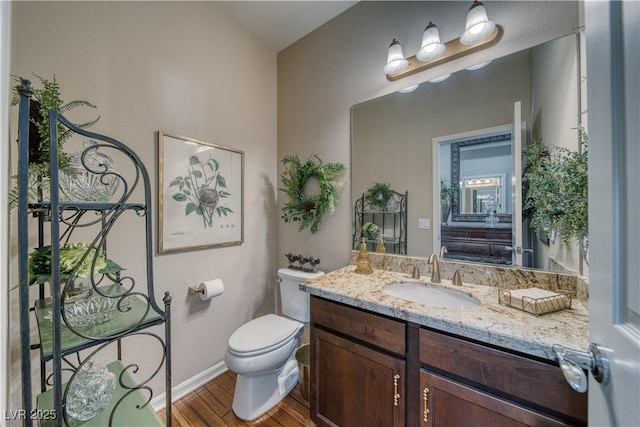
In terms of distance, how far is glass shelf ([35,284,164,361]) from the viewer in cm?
72

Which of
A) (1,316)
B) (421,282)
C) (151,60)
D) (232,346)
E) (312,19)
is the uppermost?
(312,19)

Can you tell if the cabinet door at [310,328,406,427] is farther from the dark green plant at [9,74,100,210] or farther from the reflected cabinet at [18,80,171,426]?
the dark green plant at [9,74,100,210]

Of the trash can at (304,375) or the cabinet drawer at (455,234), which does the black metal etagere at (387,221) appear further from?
the trash can at (304,375)

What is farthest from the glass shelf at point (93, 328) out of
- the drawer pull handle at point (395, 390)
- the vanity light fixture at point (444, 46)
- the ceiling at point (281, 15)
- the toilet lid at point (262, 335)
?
the ceiling at point (281, 15)

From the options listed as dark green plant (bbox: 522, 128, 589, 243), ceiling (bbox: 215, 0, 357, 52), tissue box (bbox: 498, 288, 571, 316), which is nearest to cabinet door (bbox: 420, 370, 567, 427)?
tissue box (bbox: 498, 288, 571, 316)

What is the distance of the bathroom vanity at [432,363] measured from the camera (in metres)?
→ 0.78

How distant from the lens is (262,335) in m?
1.54

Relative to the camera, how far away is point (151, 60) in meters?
1.50

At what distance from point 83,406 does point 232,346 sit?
690 millimetres

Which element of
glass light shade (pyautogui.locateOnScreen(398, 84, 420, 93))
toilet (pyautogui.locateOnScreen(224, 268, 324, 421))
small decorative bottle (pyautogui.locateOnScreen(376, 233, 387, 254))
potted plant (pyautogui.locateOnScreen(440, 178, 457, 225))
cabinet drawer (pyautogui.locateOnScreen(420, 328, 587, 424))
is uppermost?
glass light shade (pyautogui.locateOnScreen(398, 84, 420, 93))

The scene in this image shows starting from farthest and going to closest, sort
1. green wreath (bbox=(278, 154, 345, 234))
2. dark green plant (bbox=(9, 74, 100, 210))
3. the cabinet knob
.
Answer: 1. green wreath (bbox=(278, 154, 345, 234))
2. dark green plant (bbox=(9, 74, 100, 210))
3. the cabinet knob

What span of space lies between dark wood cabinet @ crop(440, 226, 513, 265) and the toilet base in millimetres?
1360

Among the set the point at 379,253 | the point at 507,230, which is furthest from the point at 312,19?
the point at 507,230

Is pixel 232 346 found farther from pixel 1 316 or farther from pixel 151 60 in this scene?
pixel 151 60
